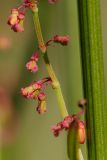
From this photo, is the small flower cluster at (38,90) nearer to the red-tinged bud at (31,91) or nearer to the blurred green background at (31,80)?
the red-tinged bud at (31,91)

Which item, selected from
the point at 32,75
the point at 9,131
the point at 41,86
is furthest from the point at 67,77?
the point at 41,86

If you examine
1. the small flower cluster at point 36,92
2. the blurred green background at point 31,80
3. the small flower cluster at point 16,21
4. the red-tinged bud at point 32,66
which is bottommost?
the blurred green background at point 31,80

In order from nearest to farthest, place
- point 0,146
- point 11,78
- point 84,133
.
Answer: point 84,133 < point 0,146 < point 11,78

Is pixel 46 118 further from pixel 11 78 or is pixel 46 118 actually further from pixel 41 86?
pixel 41 86

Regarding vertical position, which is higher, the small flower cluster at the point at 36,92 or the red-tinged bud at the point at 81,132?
the small flower cluster at the point at 36,92

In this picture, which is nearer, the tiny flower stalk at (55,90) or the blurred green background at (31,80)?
the tiny flower stalk at (55,90)

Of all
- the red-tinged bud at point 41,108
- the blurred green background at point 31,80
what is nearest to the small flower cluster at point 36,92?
the red-tinged bud at point 41,108
